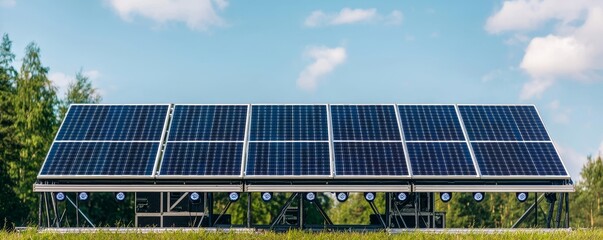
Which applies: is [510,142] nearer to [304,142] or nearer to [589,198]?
[304,142]

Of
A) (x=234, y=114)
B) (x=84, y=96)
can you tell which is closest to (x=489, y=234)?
(x=234, y=114)

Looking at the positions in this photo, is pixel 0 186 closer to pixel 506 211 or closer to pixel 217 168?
pixel 217 168

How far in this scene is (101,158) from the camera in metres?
30.9

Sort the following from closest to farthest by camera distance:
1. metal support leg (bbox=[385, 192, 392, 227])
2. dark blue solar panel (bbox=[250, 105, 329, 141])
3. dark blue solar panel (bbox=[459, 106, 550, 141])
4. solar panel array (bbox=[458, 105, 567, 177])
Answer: solar panel array (bbox=[458, 105, 567, 177]), metal support leg (bbox=[385, 192, 392, 227]), dark blue solar panel (bbox=[250, 105, 329, 141]), dark blue solar panel (bbox=[459, 106, 550, 141])

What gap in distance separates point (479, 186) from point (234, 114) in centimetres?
1131

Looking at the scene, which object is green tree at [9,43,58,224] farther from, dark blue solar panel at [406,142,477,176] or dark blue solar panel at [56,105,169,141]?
dark blue solar panel at [406,142,477,176]

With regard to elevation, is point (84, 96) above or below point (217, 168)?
above

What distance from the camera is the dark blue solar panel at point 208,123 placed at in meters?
32.2

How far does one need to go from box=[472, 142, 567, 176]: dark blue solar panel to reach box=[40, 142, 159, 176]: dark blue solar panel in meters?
13.4

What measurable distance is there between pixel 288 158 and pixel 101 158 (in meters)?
7.61

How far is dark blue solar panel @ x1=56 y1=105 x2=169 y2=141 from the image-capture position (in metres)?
32.5

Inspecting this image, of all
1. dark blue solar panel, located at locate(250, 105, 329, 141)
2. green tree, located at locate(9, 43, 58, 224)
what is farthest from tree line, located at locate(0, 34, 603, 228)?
dark blue solar panel, located at locate(250, 105, 329, 141)

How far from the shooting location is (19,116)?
5925cm

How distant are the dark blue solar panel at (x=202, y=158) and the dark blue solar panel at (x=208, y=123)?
59cm
